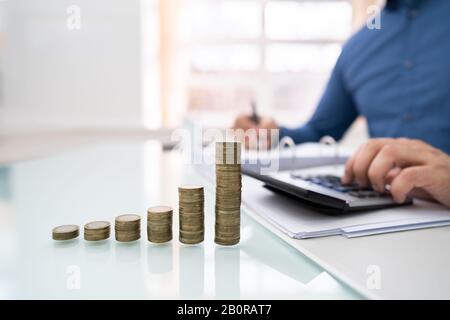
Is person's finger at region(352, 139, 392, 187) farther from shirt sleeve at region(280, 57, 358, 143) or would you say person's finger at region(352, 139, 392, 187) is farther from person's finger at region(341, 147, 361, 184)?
shirt sleeve at region(280, 57, 358, 143)

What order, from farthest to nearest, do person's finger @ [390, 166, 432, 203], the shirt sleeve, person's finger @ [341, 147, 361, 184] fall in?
the shirt sleeve → person's finger @ [341, 147, 361, 184] → person's finger @ [390, 166, 432, 203]

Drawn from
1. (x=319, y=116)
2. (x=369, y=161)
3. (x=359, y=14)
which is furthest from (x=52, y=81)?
(x=359, y=14)

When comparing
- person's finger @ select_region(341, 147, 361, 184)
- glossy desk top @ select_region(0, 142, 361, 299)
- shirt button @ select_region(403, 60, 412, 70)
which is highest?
shirt button @ select_region(403, 60, 412, 70)

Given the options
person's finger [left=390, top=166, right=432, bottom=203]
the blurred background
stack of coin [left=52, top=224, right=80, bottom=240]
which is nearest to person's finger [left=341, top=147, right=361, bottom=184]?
person's finger [left=390, top=166, right=432, bottom=203]

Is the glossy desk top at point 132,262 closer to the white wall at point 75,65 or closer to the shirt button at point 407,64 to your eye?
the shirt button at point 407,64

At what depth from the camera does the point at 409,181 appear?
0.56m

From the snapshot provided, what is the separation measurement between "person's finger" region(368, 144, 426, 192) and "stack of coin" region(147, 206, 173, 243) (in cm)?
34

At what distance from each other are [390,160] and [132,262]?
420mm

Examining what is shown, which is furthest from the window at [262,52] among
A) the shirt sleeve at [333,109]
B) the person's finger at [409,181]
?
the person's finger at [409,181]

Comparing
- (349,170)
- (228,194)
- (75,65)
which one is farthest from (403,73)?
(75,65)

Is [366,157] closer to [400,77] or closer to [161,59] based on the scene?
[400,77]

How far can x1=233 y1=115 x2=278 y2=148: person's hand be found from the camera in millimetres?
1263
